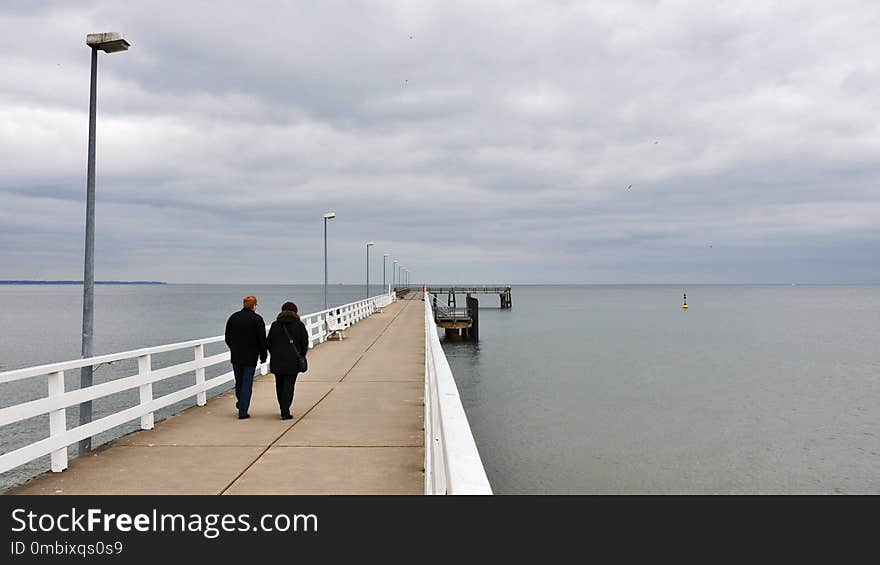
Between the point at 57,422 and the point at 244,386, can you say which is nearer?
the point at 57,422

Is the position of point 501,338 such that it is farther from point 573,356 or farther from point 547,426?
point 547,426

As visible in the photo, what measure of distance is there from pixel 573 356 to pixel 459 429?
154ft

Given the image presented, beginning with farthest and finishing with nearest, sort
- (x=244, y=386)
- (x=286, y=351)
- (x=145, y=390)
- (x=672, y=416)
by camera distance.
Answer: (x=672, y=416) → (x=244, y=386) → (x=286, y=351) → (x=145, y=390)

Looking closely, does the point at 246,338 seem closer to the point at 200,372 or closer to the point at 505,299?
the point at 200,372

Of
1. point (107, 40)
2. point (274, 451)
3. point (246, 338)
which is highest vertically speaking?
point (107, 40)

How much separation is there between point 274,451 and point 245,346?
2.38 metres

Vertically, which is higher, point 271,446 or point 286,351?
point 286,351

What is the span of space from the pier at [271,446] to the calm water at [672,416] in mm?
9516

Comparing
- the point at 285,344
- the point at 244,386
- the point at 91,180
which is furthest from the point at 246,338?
the point at 91,180

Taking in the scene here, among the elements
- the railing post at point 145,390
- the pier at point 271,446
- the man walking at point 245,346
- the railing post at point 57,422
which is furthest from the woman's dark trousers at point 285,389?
the railing post at point 57,422

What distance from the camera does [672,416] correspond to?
28938 mm

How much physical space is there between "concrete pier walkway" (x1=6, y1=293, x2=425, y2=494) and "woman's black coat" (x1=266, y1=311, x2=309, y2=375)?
78cm
